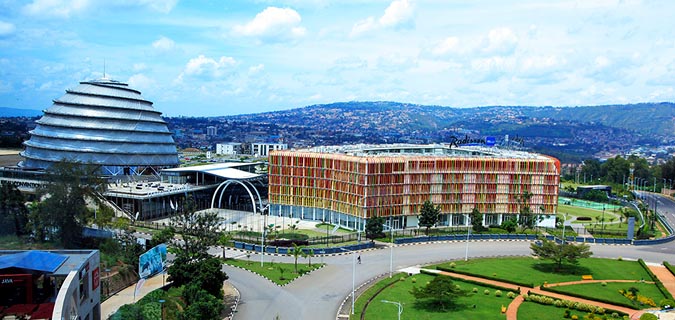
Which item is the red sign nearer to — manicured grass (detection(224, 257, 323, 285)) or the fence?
manicured grass (detection(224, 257, 323, 285))

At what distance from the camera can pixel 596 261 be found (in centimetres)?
8156

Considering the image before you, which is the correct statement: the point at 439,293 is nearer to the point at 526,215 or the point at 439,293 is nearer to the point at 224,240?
the point at 224,240

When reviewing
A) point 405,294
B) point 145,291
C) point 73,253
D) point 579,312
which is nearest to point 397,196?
point 405,294

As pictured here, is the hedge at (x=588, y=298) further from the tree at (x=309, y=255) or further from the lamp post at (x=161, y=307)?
the lamp post at (x=161, y=307)

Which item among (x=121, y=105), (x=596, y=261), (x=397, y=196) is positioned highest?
(x=121, y=105)

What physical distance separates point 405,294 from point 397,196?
38.7 metres

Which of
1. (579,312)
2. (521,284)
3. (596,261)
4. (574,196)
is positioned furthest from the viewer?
(574,196)

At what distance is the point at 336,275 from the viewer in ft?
230

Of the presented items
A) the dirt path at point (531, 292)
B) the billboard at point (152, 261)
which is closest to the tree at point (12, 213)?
the billboard at point (152, 261)

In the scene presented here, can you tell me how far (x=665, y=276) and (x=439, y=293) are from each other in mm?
36724

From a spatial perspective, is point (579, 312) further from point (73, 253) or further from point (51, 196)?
point (51, 196)

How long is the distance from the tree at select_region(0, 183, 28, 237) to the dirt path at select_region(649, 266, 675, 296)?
259ft

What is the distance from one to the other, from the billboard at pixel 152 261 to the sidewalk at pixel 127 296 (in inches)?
34.9

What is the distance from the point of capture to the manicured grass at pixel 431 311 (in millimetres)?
55812
